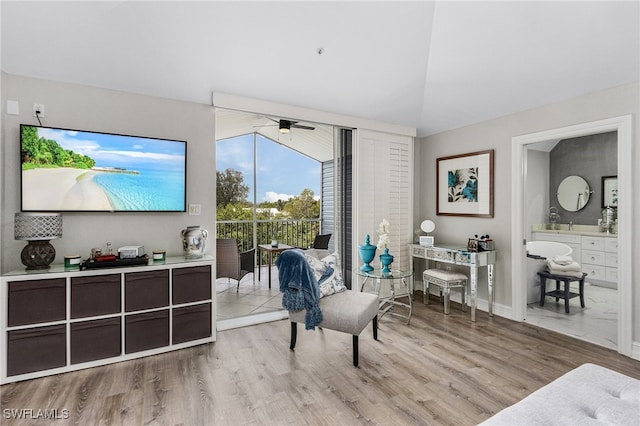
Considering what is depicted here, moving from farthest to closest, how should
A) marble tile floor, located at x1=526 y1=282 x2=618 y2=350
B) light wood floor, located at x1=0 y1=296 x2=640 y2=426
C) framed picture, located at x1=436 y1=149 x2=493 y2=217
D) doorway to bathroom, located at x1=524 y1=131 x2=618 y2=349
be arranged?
doorway to bathroom, located at x1=524 y1=131 x2=618 y2=349 → framed picture, located at x1=436 y1=149 x2=493 y2=217 → marble tile floor, located at x1=526 y1=282 x2=618 y2=350 → light wood floor, located at x1=0 y1=296 x2=640 y2=426

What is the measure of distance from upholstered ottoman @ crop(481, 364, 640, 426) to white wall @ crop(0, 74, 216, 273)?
2.92 m

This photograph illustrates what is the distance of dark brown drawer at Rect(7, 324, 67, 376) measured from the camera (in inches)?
92.0

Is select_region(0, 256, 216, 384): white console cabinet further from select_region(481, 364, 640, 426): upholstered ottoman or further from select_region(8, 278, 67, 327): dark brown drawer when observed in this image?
select_region(481, 364, 640, 426): upholstered ottoman

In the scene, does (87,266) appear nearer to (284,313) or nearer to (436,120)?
(284,313)

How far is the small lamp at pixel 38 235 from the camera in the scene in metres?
2.40

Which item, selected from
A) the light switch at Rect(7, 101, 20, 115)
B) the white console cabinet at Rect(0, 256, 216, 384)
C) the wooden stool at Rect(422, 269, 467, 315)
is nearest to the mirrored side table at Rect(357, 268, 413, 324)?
the wooden stool at Rect(422, 269, 467, 315)

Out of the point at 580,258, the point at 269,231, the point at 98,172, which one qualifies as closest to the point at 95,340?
the point at 98,172

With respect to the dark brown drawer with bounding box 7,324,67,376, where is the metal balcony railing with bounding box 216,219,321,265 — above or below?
above

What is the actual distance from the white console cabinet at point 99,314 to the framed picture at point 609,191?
5.95 m

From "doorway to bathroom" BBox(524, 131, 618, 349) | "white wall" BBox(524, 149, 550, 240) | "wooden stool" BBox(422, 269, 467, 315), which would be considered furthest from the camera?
"white wall" BBox(524, 149, 550, 240)

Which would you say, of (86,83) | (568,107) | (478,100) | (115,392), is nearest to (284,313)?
(115,392)

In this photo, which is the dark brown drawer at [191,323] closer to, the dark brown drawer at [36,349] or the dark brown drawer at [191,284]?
the dark brown drawer at [191,284]

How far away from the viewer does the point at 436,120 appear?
4328 mm

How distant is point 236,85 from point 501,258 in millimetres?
3658
